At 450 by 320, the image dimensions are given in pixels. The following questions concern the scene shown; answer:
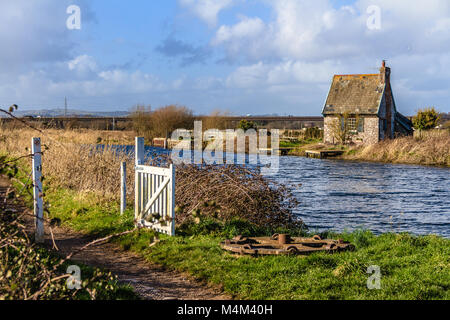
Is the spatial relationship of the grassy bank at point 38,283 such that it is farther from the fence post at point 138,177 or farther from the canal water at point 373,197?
the canal water at point 373,197

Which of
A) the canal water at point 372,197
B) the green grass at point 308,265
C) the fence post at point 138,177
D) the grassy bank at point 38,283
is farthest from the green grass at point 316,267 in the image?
the canal water at point 372,197

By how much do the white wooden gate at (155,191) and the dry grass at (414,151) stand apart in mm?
34836

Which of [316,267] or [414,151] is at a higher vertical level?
[414,151]

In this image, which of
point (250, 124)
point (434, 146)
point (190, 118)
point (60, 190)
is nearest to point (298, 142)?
point (250, 124)

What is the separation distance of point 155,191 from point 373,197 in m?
15.2

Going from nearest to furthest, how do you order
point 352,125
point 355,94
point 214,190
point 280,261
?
point 280,261 < point 214,190 < point 352,125 < point 355,94

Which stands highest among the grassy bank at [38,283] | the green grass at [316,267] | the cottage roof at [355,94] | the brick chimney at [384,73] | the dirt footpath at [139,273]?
the brick chimney at [384,73]

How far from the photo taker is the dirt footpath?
6.82 meters

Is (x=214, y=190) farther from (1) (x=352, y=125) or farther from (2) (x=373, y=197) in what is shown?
(1) (x=352, y=125)

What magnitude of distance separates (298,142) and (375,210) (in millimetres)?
41708

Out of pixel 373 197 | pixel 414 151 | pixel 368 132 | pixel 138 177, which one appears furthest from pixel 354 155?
pixel 138 177

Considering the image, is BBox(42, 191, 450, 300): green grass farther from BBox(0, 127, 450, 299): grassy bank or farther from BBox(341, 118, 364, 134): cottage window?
BBox(341, 118, 364, 134): cottage window

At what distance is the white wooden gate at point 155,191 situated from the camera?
9.83 m

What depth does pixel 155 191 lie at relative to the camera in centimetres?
1043
